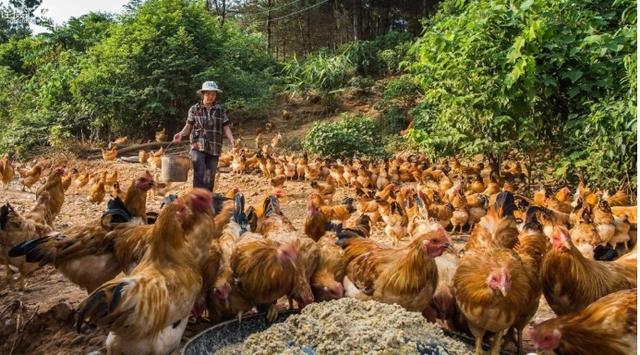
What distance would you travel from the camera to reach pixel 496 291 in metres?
3.51

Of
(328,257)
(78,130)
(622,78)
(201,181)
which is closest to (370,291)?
(328,257)

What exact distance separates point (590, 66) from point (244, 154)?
967 centimetres

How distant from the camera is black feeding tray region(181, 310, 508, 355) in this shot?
3.22 meters

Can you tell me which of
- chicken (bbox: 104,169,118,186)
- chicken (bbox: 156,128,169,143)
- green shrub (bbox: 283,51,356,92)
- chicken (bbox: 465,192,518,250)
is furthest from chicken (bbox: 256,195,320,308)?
green shrub (bbox: 283,51,356,92)

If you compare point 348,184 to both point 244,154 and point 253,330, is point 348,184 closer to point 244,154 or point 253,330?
point 244,154

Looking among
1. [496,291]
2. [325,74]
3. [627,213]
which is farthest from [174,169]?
[325,74]

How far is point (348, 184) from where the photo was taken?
1259cm

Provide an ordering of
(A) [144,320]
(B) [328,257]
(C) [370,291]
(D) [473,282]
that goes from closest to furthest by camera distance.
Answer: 1. (A) [144,320]
2. (D) [473,282]
3. (C) [370,291]
4. (B) [328,257]

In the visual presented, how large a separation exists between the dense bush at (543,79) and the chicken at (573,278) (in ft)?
14.2

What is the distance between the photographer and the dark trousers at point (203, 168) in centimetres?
789

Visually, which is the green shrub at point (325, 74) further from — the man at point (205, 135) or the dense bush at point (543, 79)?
the man at point (205, 135)

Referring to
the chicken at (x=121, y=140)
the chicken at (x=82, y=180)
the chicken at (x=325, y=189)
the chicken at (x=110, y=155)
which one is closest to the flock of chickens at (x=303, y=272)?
the chicken at (x=325, y=189)

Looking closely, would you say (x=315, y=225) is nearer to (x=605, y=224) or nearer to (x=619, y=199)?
(x=605, y=224)

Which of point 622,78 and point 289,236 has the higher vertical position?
point 622,78
